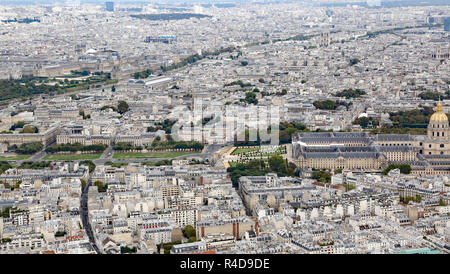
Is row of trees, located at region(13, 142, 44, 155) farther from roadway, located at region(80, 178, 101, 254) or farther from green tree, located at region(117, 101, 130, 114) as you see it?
green tree, located at region(117, 101, 130, 114)

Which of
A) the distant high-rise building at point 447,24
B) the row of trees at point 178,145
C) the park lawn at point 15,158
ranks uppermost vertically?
the distant high-rise building at point 447,24

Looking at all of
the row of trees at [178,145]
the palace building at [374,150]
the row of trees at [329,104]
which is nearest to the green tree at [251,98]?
the row of trees at [329,104]

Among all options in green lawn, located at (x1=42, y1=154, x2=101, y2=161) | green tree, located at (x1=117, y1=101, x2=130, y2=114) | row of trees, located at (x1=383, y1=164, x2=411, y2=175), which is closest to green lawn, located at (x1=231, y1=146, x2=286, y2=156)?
row of trees, located at (x1=383, y1=164, x2=411, y2=175)

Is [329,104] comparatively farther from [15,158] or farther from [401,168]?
[15,158]

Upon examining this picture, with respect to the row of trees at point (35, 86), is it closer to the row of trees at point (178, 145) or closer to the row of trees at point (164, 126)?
the row of trees at point (164, 126)
